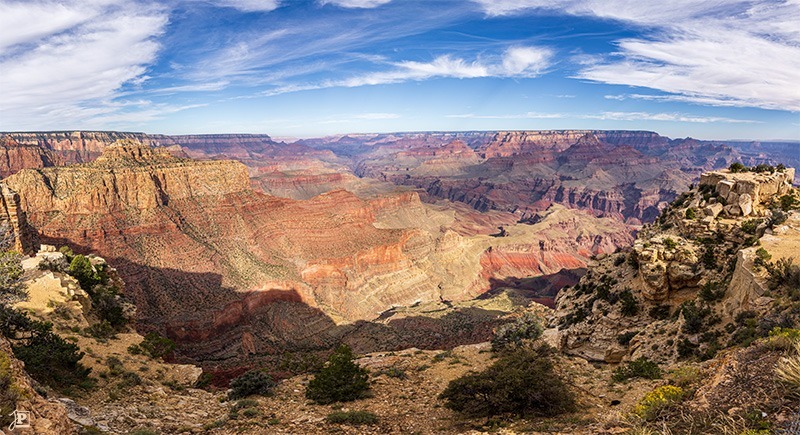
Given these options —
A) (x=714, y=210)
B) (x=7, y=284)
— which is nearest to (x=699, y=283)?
(x=714, y=210)

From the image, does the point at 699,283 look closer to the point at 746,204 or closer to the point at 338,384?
the point at 746,204

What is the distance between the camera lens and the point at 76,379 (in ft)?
46.1

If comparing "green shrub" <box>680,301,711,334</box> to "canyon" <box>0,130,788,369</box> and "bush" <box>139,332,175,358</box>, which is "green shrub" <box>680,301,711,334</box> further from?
"bush" <box>139,332,175,358</box>

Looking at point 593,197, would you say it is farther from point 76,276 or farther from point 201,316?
point 76,276

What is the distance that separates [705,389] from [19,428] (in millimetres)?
12535

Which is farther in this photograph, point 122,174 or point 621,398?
point 122,174

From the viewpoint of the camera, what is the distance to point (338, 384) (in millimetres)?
15797

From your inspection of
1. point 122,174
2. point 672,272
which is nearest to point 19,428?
point 672,272

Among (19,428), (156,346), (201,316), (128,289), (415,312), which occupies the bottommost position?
(415,312)

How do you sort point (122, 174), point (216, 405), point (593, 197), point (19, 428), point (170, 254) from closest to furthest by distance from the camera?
point (19, 428), point (216, 405), point (170, 254), point (122, 174), point (593, 197)

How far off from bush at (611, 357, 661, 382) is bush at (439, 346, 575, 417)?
12.8 ft

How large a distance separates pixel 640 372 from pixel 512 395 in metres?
6.38

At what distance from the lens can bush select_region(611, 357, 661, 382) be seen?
14.1 meters

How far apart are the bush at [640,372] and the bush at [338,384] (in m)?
10.3
